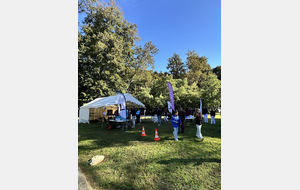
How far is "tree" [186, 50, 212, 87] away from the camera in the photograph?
1352 inches

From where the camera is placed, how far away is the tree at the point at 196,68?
Answer: 34.3 m

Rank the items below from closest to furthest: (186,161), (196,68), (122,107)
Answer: (186,161), (122,107), (196,68)

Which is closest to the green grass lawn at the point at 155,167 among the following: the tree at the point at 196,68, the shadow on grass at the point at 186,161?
the shadow on grass at the point at 186,161

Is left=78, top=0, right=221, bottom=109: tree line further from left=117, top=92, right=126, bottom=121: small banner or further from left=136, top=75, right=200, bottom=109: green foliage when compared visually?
left=117, top=92, right=126, bottom=121: small banner

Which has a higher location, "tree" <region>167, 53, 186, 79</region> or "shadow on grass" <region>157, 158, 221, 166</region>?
"tree" <region>167, 53, 186, 79</region>

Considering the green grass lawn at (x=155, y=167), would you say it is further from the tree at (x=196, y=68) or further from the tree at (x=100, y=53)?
the tree at (x=196, y=68)

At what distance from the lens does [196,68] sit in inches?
1410

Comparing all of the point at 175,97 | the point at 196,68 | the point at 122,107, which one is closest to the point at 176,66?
the point at 196,68

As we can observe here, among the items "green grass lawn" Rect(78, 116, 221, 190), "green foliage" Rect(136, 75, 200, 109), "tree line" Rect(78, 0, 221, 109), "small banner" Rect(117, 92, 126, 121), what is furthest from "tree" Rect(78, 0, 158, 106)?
"green grass lawn" Rect(78, 116, 221, 190)

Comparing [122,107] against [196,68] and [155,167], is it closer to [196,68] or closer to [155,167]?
[155,167]

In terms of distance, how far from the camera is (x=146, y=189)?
3.07 metres

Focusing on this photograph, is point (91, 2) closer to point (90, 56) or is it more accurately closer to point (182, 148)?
point (90, 56)

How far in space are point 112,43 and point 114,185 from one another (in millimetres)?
23506

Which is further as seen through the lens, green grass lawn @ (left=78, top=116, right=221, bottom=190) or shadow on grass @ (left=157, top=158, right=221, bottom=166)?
shadow on grass @ (left=157, top=158, right=221, bottom=166)
